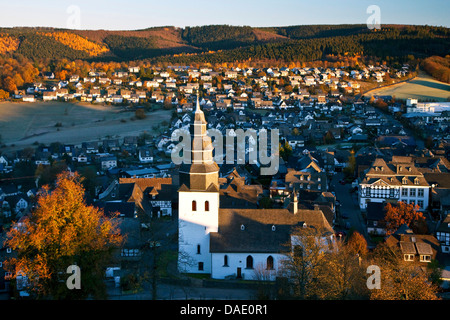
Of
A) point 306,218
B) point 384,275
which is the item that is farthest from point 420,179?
point 384,275

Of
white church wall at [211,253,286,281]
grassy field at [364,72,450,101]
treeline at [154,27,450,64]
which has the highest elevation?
treeline at [154,27,450,64]

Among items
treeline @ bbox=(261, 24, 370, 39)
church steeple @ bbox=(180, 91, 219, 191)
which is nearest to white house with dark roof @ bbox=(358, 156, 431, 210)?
church steeple @ bbox=(180, 91, 219, 191)

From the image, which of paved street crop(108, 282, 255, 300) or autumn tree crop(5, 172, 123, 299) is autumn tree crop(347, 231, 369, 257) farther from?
autumn tree crop(5, 172, 123, 299)

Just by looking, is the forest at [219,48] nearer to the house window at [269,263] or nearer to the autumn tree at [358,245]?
the autumn tree at [358,245]

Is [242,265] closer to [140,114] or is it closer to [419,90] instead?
[140,114]

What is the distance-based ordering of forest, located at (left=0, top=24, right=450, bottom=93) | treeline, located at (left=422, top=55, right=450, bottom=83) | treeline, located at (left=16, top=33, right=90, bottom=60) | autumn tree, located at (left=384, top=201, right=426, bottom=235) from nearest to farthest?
1. autumn tree, located at (left=384, top=201, right=426, bottom=235)
2. treeline, located at (left=422, top=55, right=450, bottom=83)
3. forest, located at (left=0, top=24, right=450, bottom=93)
4. treeline, located at (left=16, top=33, right=90, bottom=60)

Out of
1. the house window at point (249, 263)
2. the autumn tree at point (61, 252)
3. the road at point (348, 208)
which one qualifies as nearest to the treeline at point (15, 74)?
the road at point (348, 208)

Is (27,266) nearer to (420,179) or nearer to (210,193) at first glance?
(210,193)
